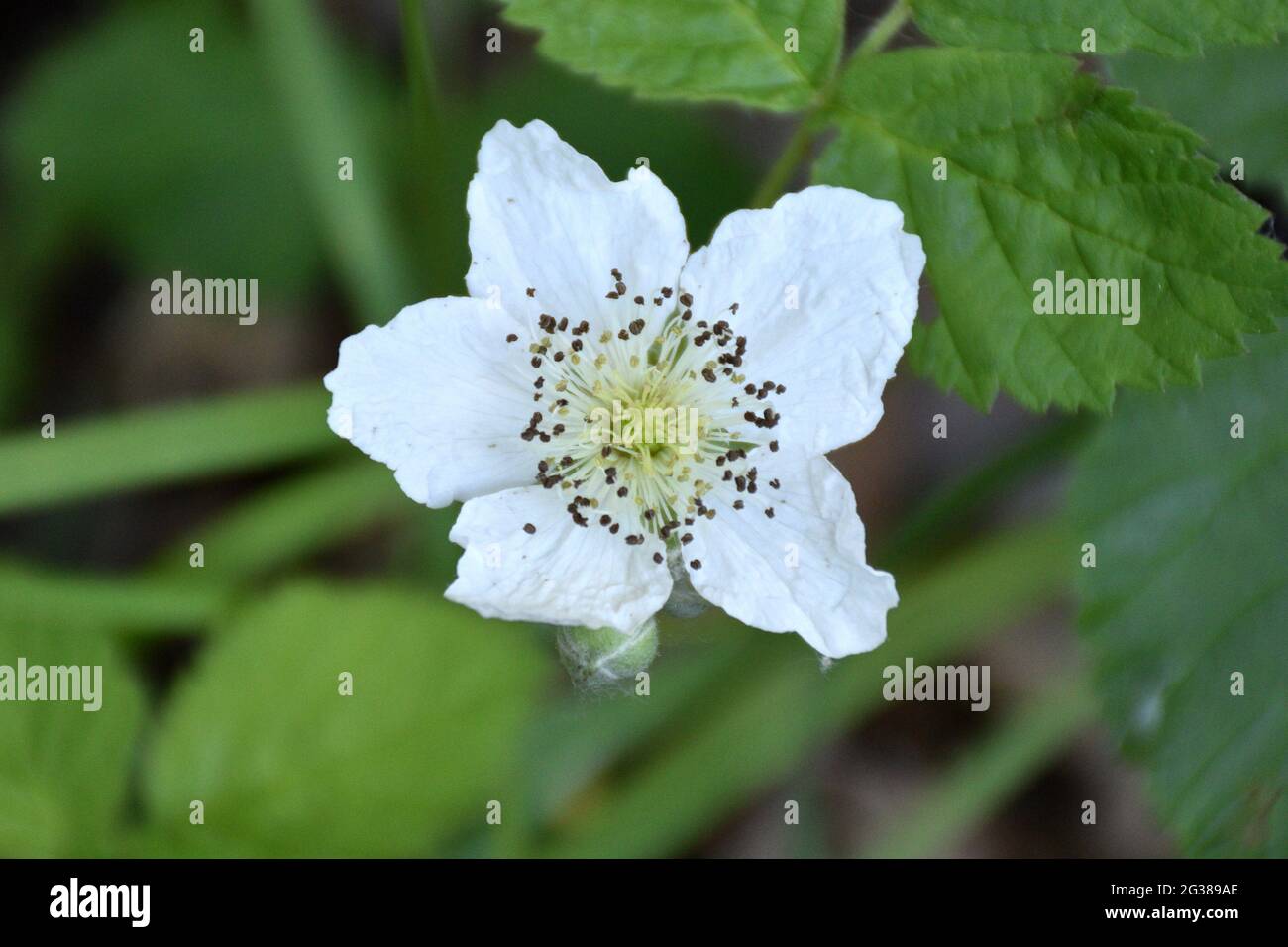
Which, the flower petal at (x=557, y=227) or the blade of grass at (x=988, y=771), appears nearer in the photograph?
the flower petal at (x=557, y=227)

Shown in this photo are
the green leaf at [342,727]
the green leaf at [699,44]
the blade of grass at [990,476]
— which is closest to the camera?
the green leaf at [699,44]

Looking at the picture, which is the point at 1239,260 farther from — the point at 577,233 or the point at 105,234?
the point at 105,234

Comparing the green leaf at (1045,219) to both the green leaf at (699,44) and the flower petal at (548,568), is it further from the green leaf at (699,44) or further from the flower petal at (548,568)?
the flower petal at (548,568)

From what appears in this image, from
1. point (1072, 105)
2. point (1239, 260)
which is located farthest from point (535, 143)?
point (1239, 260)

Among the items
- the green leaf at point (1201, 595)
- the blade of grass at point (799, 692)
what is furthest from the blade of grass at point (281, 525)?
the green leaf at point (1201, 595)

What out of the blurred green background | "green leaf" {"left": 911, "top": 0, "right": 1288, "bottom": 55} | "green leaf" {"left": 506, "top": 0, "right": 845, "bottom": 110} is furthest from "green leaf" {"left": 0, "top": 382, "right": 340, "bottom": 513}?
"green leaf" {"left": 911, "top": 0, "right": 1288, "bottom": 55}

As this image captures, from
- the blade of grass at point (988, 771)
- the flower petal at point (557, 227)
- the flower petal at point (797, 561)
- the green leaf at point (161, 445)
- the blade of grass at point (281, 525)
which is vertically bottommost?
the blade of grass at point (988, 771)
